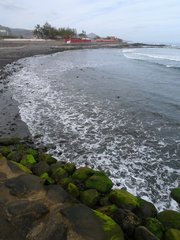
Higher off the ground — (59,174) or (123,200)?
(123,200)

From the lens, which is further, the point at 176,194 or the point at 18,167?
the point at 18,167

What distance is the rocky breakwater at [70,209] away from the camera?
6.27 m

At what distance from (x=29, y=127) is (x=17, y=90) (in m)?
9.47

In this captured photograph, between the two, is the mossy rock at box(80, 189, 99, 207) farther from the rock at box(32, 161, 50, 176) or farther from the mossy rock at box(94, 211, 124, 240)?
the rock at box(32, 161, 50, 176)

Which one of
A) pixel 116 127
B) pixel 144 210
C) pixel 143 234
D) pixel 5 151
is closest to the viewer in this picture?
pixel 143 234

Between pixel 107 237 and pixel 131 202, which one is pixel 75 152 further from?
pixel 107 237

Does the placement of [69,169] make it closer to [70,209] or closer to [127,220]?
[70,209]

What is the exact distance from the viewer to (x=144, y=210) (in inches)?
298

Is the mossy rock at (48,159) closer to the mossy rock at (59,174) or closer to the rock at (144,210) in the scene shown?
the mossy rock at (59,174)

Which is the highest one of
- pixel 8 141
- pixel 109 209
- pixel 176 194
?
pixel 109 209

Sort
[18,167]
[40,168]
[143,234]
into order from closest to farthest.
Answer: [143,234]
[18,167]
[40,168]

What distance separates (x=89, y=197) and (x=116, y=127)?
7.41 metres

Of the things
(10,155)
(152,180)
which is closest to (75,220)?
(152,180)

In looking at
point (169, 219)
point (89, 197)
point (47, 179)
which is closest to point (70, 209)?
point (89, 197)
